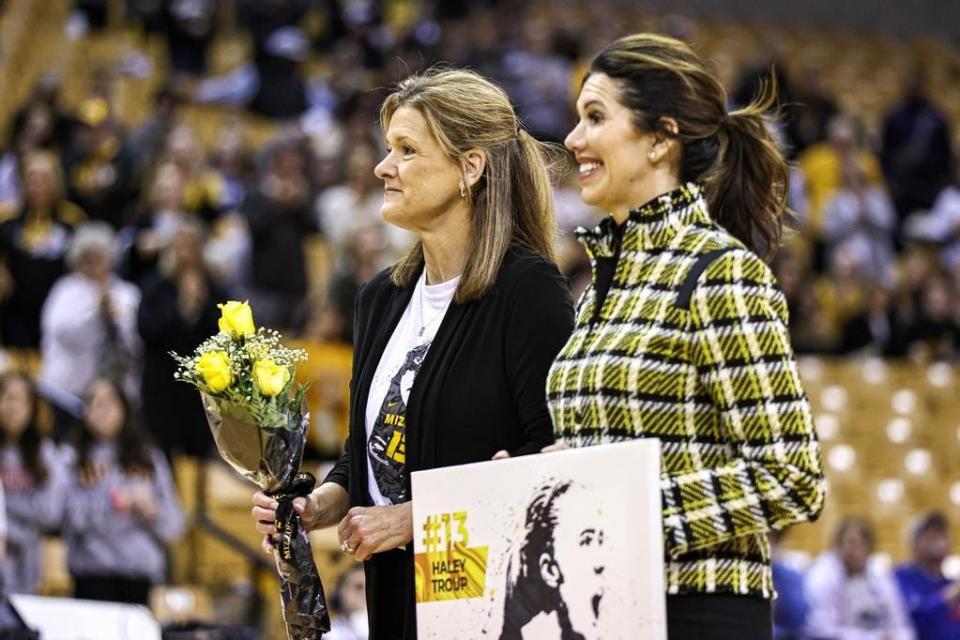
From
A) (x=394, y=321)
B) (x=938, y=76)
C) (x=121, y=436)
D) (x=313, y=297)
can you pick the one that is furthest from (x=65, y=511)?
(x=938, y=76)

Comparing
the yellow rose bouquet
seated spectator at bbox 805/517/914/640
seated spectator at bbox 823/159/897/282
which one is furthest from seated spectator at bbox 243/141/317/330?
the yellow rose bouquet

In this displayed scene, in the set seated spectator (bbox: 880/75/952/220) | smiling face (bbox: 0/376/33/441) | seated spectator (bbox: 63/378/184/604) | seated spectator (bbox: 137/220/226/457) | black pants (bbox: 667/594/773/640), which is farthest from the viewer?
seated spectator (bbox: 880/75/952/220)

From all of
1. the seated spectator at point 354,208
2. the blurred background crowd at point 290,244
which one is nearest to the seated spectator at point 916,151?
the blurred background crowd at point 290,244

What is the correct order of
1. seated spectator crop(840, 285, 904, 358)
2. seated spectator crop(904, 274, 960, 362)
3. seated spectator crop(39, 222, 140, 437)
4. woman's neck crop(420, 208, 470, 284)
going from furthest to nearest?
seated spectator crop(904, 274, 960, 362) < seated spectator crop(840, 285, 904, 358) < seated spectator crop(39, 222, 140, 437) < woman's neck crop(420, 208, 470, 284)

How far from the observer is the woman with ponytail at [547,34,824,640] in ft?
8.38

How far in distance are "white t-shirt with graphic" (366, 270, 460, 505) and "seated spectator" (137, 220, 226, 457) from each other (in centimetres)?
524

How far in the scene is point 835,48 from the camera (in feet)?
65.0

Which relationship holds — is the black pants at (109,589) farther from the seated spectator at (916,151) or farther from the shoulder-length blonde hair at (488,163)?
the seated spectator at (916,151)

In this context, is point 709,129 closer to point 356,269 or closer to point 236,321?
point 236,321

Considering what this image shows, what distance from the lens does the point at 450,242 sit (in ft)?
10.3

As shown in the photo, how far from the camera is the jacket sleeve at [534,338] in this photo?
294 cm

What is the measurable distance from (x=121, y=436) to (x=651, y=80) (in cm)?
495

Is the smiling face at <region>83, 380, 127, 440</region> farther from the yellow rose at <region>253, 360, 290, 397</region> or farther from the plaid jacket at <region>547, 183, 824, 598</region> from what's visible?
the plaid jacket at <region>547, 183, 824, 598</region>

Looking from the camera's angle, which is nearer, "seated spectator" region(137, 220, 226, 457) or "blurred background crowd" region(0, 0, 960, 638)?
"blurred background crowd" region(0, 0, 960, 638)
